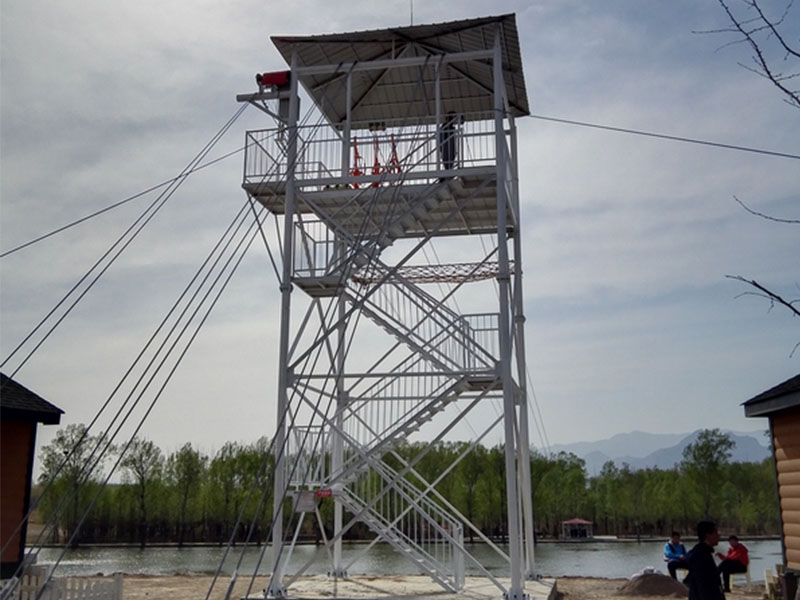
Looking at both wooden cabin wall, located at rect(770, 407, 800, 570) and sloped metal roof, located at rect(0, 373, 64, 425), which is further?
sloped metal roof, located at rect(0, 373, 64, 425)

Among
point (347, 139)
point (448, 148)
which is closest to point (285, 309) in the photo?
point (347, 139)

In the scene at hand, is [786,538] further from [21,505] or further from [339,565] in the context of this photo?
[21,505]

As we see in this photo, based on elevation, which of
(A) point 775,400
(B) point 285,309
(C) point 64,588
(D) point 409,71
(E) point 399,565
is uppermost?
(D) point 409,71

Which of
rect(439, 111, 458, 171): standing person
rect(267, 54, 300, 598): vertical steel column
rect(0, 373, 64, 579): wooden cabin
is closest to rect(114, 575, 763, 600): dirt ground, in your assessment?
rect(267, 54, 300, 598): vertical steel column

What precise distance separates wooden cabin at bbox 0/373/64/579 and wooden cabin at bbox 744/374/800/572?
1251 cm

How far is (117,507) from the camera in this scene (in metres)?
62.5

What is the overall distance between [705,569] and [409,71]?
45.2 feet

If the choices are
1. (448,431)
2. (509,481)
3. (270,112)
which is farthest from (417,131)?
(509,481)

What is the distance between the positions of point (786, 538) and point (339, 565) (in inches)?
365

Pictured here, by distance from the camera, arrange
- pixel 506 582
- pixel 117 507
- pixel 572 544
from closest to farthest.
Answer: pixel 506 582 < pixel 572 544 < pixel 117 507

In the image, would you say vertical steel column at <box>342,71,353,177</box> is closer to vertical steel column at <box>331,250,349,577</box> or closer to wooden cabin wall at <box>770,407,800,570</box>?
vertical steel column at <box>331,250,349,577</box>

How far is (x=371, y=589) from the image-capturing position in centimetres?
1599

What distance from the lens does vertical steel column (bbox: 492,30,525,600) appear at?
46.2ft

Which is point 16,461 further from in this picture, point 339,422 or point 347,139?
point 347,139
